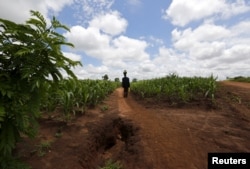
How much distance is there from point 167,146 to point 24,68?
4743mm

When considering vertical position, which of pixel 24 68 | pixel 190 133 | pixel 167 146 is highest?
pixel 24 68

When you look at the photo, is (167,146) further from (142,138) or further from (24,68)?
(24,68)

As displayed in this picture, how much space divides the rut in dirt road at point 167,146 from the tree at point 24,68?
11.9 feet

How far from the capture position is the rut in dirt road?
5.96m

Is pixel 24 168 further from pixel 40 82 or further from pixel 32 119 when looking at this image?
pixel 40 82

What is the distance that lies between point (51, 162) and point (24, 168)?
2.67 m

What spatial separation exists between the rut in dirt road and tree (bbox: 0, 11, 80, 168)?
364cm

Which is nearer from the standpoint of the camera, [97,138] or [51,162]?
[51,162]

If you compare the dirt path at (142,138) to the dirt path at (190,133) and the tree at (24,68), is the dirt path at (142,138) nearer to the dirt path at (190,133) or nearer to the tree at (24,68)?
the dirt path at (190,133)

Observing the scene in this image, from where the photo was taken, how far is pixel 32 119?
3287mm

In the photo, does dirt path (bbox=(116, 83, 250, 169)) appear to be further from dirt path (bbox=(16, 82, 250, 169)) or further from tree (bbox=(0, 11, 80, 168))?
tree (bbox=(0, 11, 80, 168))

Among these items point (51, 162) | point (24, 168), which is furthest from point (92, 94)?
point (24, 168)

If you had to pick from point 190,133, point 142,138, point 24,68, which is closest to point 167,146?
point 142,138

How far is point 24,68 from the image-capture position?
2965 mm
